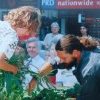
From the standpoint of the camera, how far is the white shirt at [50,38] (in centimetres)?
283

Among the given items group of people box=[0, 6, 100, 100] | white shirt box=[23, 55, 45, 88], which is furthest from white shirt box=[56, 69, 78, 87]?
white shirt box=[23, 55, 45, 88]

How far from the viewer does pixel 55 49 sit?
9.33 ft

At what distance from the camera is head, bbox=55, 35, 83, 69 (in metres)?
2.66

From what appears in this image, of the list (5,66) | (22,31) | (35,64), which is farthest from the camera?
(35,64)

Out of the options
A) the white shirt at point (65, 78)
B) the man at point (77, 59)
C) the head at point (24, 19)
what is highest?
the head at point (24, 19)

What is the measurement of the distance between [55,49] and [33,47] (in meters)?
0.18

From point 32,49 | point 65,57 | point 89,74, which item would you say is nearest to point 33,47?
point 32,49

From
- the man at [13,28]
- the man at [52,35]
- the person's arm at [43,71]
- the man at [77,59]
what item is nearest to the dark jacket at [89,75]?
the man at [77,59]

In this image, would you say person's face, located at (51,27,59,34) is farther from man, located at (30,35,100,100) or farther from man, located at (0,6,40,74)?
man, located at (0,6,40,74)

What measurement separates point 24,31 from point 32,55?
31 cm

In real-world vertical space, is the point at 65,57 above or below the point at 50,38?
below

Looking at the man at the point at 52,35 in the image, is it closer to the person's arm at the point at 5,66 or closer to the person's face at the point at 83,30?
the person's face at the point at 83,30

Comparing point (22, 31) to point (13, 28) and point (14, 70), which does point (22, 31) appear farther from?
point (14, 70)

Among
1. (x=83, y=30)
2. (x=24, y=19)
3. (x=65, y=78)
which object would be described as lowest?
(x=65, y=78)
